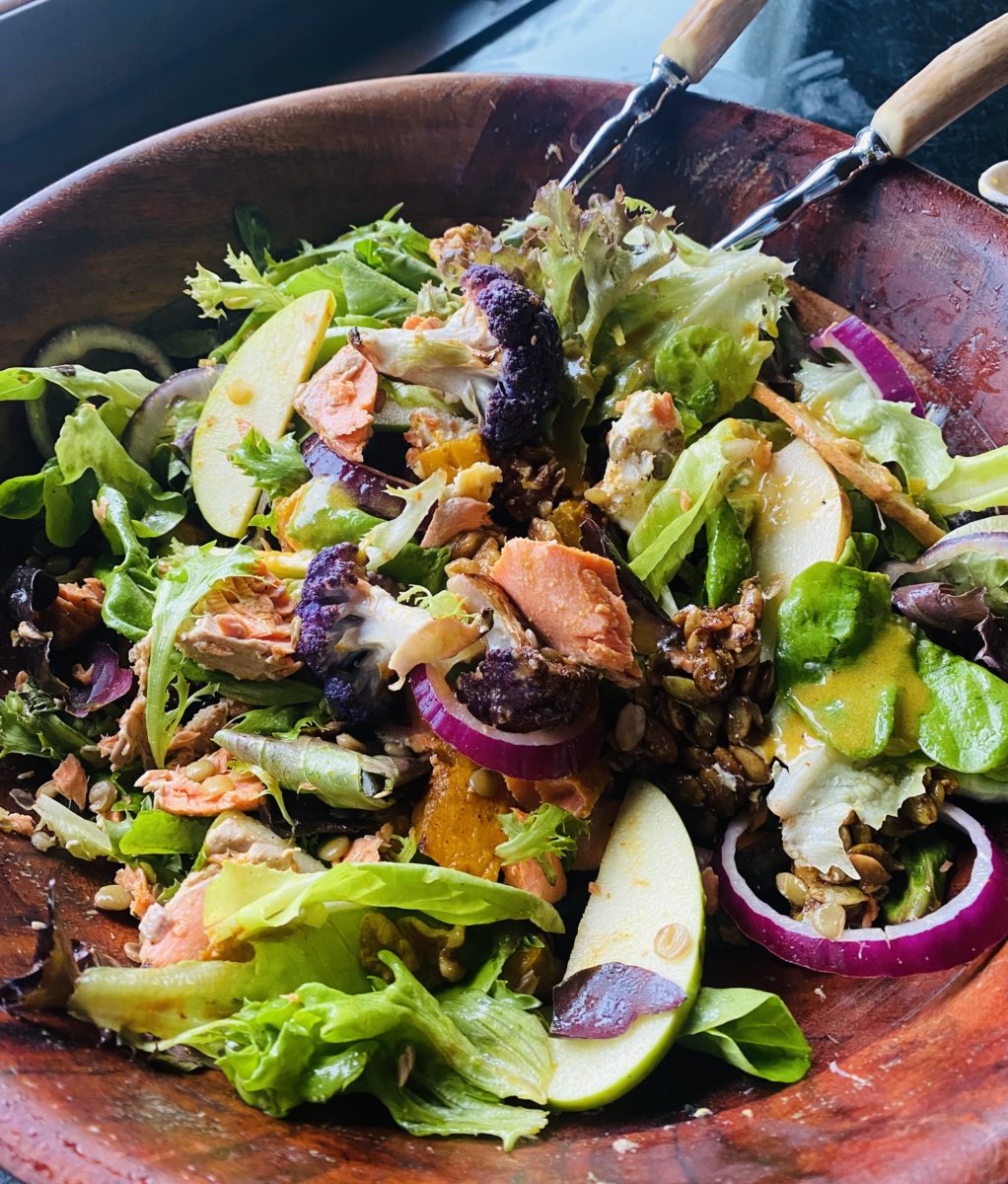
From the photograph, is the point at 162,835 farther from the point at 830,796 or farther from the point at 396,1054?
the point at 830,796

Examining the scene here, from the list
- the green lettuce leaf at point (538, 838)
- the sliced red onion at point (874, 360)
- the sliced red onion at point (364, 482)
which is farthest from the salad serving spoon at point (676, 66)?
the green lettuce leaf at point (538, 838)

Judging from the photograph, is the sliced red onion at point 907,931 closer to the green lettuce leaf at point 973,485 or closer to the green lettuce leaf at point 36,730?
the green lettuce leaf at point 973,485

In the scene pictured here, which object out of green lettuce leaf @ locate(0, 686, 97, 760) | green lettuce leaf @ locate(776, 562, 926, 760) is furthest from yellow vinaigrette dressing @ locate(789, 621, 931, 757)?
green lettuce leaf @ locate(0, 686, 97, 760)

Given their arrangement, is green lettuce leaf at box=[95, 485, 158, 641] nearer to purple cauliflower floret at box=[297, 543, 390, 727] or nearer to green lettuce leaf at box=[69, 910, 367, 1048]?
purple cauliflower floret at box=[297, 543, 390, 727]

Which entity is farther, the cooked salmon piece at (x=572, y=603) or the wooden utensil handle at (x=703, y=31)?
the wooden utensil handle at (x=703, y=31)

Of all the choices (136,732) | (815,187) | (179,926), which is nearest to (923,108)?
(815,187)

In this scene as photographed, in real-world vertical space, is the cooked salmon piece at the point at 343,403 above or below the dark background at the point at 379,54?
below

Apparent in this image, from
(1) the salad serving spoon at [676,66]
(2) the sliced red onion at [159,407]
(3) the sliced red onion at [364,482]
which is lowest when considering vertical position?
(3) the sliced red onion at [364,482]
